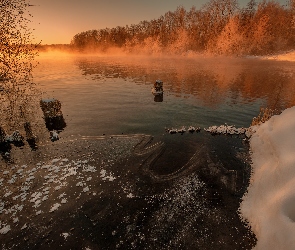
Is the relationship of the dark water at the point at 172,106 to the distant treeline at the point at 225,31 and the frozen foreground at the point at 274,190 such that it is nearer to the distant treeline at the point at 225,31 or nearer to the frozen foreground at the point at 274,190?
the frozen foreground at the point at 274,190

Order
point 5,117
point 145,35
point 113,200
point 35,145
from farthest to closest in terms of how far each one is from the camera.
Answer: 1. point 145,35
2. point 5,117
3. point 35,145
4. point 113,200

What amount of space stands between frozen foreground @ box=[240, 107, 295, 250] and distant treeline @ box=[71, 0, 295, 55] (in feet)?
283

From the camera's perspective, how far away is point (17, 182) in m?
10.7

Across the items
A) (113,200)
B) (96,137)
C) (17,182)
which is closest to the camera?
(113,200)

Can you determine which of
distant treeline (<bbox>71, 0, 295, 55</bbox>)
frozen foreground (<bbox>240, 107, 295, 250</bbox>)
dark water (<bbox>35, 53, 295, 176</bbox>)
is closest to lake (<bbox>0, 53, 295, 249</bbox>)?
dark water (<bbox>35, 53, 295, 176</bbox>)

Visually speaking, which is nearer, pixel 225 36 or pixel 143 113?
pixel 143 113

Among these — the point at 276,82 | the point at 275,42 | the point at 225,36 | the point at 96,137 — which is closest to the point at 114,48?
the point at 225,36

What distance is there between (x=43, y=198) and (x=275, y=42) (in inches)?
4563

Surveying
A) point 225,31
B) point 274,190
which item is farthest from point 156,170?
point 225,31

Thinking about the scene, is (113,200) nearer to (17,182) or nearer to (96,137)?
(17,182)

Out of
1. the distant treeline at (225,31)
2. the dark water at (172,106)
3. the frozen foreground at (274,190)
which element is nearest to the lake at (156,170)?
the dark water at (172,106)

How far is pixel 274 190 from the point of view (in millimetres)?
8445

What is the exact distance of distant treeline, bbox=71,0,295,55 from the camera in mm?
88456

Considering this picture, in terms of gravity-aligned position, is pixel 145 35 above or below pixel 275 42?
above
